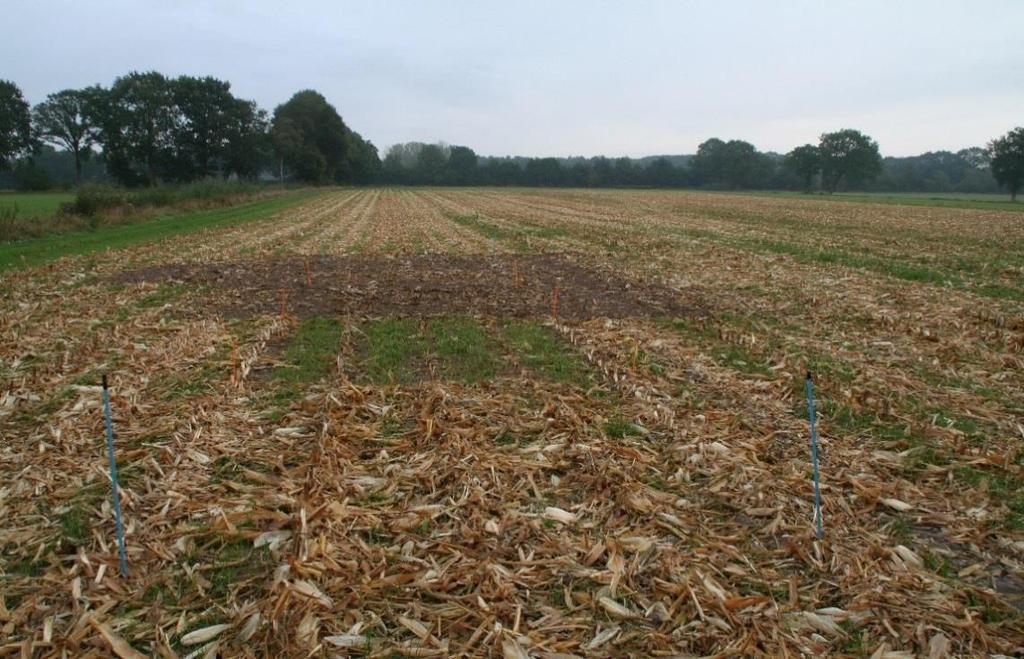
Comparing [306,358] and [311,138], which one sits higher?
[311,138]

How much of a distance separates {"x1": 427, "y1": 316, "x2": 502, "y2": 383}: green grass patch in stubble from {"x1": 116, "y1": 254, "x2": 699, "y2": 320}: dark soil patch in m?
0.92

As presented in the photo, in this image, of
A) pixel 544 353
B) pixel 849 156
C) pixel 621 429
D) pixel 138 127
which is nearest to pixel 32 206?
pixel 138 127

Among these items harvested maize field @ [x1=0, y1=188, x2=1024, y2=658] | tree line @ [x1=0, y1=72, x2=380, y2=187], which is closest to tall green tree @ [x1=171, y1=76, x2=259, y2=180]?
tree line @ [x1=0, y1=72, x2=380, y2=187]

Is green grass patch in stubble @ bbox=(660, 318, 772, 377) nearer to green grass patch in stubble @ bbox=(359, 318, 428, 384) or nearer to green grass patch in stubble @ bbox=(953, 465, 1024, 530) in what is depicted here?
green grass patch in stubble @ bbox=(953, 465, 1024, 530)

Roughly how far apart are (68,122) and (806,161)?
111 metres

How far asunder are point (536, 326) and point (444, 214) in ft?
97.3

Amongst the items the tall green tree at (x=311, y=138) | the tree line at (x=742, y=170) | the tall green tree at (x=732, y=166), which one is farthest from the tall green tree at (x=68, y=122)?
the tall green tree at (x=732, y=166)

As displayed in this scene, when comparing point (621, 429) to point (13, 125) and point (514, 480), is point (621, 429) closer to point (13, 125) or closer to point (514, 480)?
point (514, 480)

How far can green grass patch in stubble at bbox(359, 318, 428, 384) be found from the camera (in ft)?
25.0

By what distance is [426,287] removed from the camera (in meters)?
13.6

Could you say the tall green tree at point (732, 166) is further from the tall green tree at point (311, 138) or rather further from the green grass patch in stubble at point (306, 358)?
the green grass patch in stubble at point (306, 358)

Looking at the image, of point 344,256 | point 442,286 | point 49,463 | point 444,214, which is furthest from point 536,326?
point 444,214

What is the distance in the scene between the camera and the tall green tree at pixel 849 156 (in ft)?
341

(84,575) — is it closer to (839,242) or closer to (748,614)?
(748,614)
